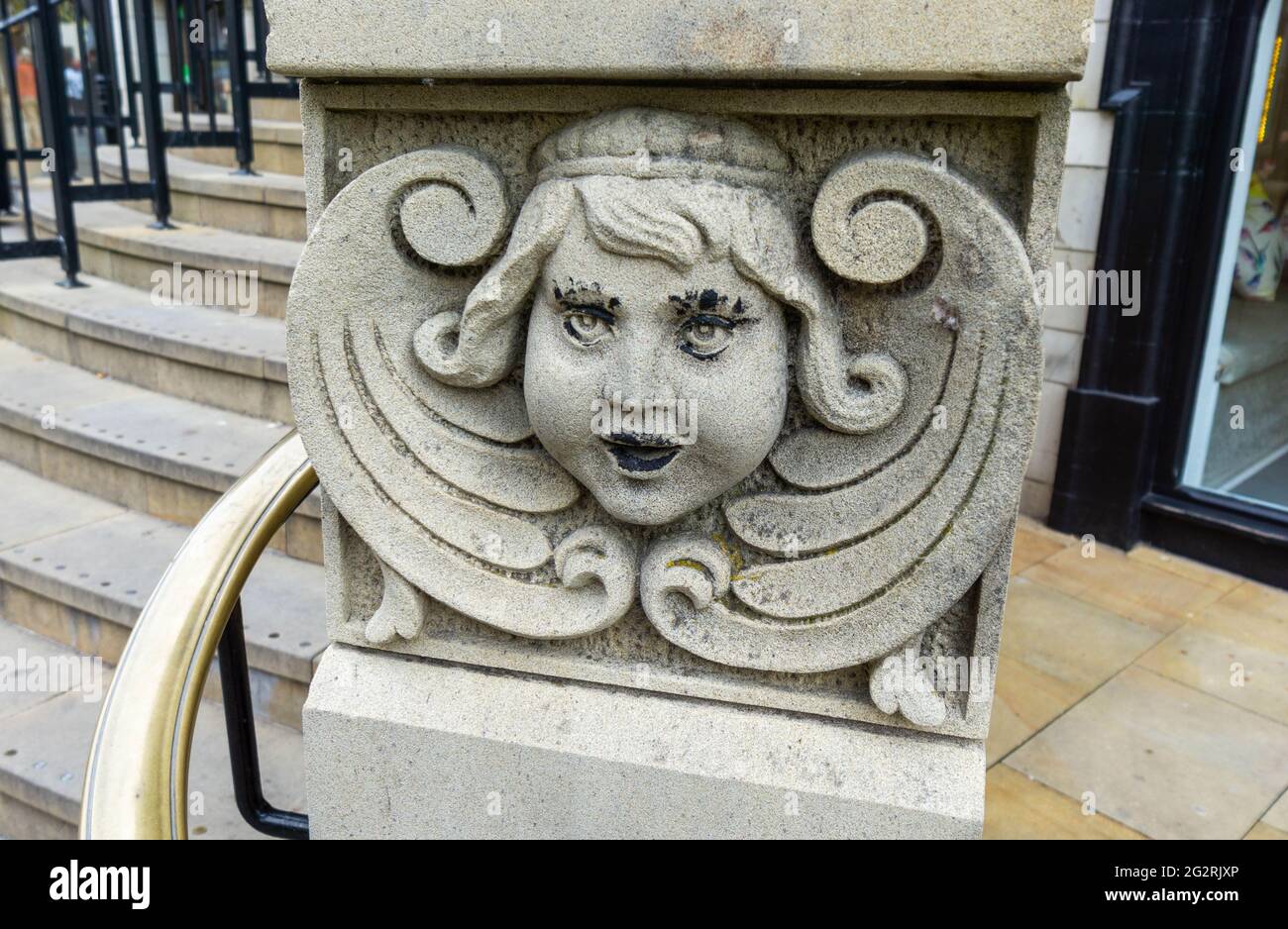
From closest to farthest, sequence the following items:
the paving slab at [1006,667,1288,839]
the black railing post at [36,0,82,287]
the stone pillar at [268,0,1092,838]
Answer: the stone pillar at [268,0,1092,838] < the paving slab at [1006,667,1288,839] < the black railing post at [36,0,82,287]

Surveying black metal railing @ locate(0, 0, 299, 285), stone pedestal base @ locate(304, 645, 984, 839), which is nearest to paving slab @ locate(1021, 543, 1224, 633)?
stone pedestal base @ locate(304, 645, 984, 839)

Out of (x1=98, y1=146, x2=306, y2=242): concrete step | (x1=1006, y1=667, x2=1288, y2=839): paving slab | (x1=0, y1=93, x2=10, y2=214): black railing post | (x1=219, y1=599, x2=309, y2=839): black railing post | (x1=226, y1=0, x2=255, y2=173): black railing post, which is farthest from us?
(x1=0, y1=93, x2=10, y2=214): black railing post

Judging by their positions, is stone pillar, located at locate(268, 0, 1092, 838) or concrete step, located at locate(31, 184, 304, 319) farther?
concrete step, located at locate(31, 184, 304, 319)

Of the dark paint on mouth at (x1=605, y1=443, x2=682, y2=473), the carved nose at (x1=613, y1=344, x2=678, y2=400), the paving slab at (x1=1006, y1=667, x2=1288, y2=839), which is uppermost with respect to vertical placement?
the carved nose at (x1=613, y1=344, x2=678, y2=400)

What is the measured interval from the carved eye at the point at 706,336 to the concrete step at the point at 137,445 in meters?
1.91

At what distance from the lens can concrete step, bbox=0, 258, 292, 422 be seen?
344cm

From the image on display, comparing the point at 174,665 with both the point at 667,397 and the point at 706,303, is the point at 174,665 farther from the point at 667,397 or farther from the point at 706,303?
the point at 706,303

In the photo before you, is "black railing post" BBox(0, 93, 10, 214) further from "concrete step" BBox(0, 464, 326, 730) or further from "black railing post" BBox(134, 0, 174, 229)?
"concrete step" BBox(0, 464, 326, 730)

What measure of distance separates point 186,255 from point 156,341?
1.97 ft

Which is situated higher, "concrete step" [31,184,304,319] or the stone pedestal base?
"concrete step" [31,184,304,319]

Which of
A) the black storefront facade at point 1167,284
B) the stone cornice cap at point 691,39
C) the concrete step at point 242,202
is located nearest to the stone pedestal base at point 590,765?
the stone cornice cap at point 691,39

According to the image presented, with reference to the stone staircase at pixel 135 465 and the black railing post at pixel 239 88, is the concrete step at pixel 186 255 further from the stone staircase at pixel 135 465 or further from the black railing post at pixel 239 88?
the black railing post at pixel 239 88

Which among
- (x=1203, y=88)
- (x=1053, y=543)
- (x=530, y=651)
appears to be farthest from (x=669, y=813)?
(x=1203, y=88)

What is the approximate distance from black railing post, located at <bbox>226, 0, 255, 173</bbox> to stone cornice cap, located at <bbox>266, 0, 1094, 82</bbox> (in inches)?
151
